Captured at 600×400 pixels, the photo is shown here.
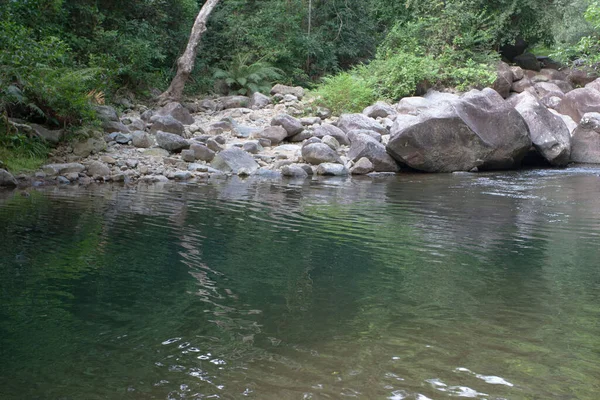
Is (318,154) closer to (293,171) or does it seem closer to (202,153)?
(293,171)

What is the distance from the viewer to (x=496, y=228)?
769 cm

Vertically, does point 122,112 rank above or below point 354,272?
above

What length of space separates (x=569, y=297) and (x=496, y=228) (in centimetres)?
313

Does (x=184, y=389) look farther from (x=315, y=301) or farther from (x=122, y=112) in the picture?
(x=122, y=112)

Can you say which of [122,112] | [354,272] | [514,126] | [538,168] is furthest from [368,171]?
[354,272]

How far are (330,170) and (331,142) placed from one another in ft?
5.88

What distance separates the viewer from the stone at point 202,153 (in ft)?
47.4

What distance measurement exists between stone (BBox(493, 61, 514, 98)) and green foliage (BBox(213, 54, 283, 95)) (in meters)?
8.80

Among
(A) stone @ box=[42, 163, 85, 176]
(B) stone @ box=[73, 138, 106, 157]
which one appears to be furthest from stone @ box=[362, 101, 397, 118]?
(A) stone @ box=[42, 163, 85, 176]

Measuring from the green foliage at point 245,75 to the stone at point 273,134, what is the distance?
650 cm

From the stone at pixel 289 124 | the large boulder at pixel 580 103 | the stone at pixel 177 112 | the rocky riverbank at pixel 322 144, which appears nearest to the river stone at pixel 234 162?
the rocky riverbank at pixel 322 144

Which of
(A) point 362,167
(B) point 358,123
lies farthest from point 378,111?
(A) point 362,167

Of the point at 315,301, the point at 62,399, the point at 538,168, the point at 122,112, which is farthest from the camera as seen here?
the point at 122,112

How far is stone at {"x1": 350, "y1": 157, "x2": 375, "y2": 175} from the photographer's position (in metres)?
14.7
